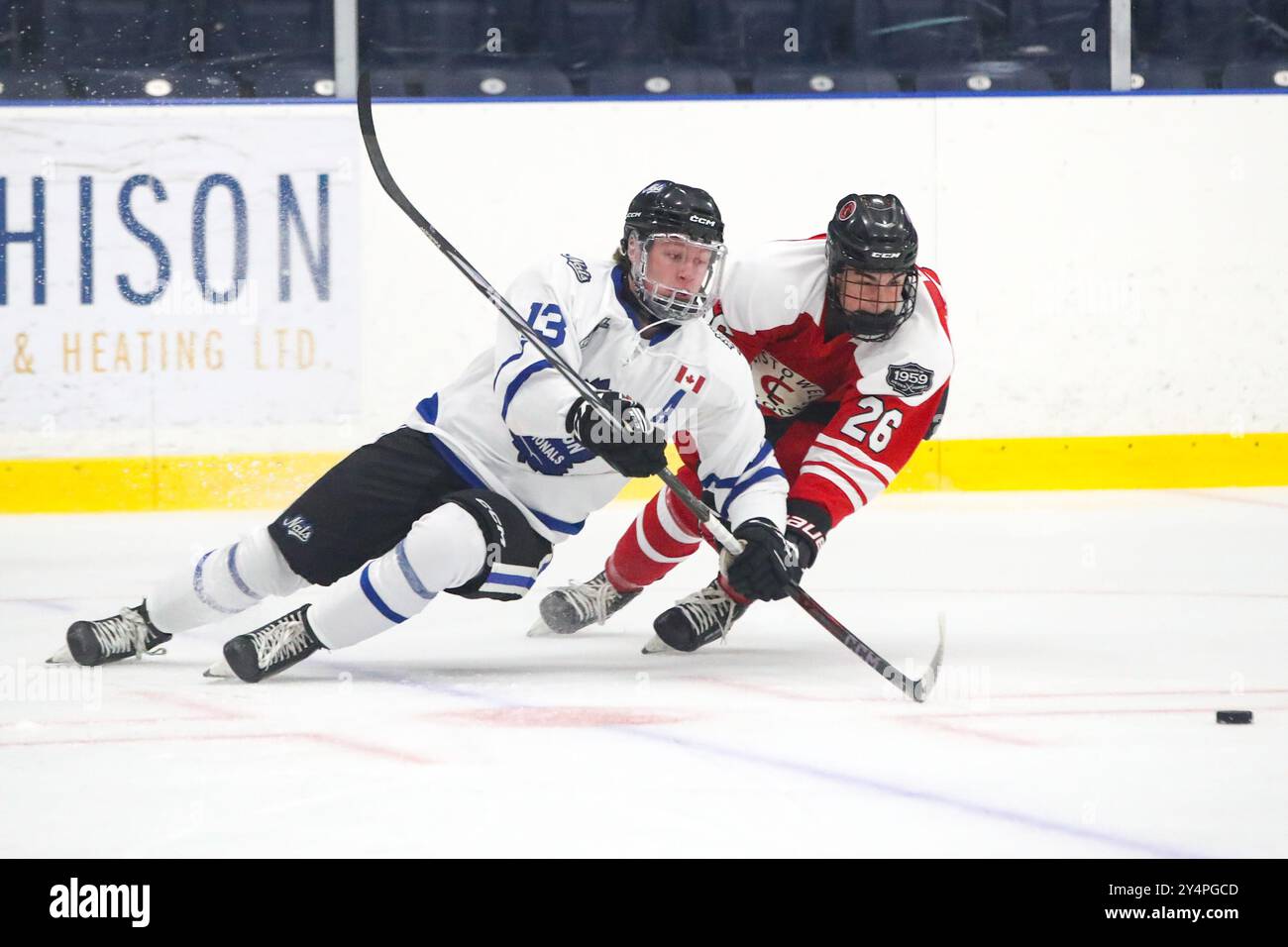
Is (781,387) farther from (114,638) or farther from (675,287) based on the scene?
(114,638)

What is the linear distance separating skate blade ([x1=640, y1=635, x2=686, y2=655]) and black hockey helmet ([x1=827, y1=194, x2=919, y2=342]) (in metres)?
0.71

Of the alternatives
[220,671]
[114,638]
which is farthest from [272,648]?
[114,638]

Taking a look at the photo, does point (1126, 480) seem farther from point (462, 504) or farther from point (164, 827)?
point (164, 827)

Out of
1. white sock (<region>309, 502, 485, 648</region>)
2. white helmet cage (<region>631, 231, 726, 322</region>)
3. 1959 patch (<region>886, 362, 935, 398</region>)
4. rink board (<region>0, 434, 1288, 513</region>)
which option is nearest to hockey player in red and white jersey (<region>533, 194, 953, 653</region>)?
1959 patch (<region>886, 362, 935, 398</region>)

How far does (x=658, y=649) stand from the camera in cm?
357

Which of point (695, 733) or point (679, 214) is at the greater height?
point (679, 214)

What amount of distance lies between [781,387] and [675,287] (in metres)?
0.71

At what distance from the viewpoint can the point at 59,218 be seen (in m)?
6.15

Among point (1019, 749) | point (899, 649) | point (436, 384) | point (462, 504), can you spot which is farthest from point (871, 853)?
point (436, 384)

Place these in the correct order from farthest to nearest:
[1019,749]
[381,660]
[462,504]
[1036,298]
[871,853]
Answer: [1036,298] → [381,660] → [462,504] → [1019,749] → [871,853]

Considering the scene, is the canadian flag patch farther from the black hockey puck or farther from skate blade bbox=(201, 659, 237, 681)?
the black hockey puck

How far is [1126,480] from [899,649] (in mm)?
3418

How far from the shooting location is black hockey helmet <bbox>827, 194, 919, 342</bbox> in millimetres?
3369

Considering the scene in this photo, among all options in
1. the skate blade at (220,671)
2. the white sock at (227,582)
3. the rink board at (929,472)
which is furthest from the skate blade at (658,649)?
the rink board at (929,472)
